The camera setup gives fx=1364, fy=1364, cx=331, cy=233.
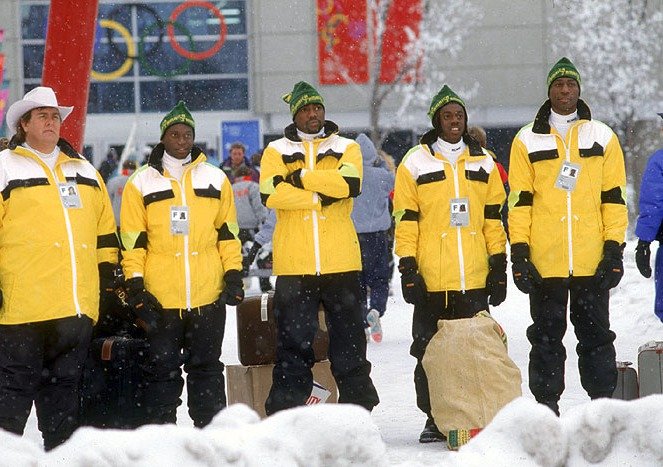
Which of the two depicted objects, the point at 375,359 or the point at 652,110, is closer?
the point at 375,359

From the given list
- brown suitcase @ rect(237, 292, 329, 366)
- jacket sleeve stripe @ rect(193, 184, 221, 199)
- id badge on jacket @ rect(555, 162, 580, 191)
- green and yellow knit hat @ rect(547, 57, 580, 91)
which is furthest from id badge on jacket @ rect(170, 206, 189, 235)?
green and yellow knit hat @ rect(547, 57, 580, 91)

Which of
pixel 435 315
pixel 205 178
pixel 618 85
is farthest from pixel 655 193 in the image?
pixel 618 85

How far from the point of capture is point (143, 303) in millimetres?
6781

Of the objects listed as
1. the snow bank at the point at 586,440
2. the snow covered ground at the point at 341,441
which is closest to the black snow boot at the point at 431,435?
the snow covered ground at the point at 341,441

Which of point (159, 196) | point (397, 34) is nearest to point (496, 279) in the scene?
point (159, 196)

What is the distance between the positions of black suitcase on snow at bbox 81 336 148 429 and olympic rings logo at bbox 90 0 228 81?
1144 inches

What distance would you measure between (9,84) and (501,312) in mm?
25462

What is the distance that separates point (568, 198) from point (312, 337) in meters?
1.51

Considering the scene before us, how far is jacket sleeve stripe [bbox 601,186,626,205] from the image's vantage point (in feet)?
23.0

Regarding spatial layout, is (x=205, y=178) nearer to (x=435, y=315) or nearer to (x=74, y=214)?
→ (x=74, y=214)

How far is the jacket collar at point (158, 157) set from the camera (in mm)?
6980

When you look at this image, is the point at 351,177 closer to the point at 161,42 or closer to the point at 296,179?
the point at 296,179

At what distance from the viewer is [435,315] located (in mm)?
7176

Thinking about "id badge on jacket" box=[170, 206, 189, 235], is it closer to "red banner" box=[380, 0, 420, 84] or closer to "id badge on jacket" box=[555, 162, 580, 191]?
"id badge on jacket" box=[555, 162, 580, 191]
